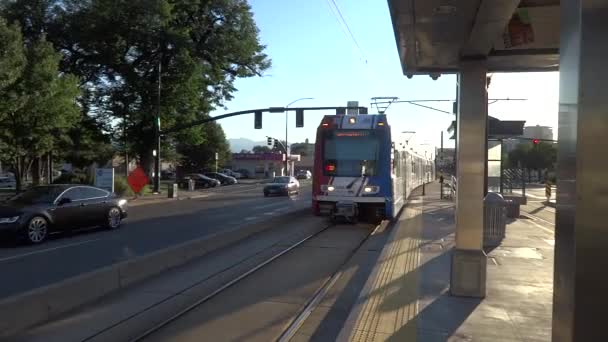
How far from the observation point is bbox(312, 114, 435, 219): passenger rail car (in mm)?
15516

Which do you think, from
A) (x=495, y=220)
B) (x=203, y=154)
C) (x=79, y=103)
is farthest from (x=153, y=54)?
(x=203, y=154)

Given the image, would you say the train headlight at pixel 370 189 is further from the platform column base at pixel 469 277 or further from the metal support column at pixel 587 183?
the metal support column at pixel 587 183

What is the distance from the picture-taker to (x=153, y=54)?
125ft

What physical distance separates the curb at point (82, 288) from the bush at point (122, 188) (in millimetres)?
21684

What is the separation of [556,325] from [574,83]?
1.08m

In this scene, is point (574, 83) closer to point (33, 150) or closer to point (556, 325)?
point (556, 325)

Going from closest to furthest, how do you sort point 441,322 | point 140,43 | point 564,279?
point 564,279 < point 441,322 < point 140,43

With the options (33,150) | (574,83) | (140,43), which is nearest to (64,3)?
(140,43)

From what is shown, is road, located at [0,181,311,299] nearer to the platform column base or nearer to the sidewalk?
the sidewalk

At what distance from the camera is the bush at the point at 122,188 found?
1224 inches

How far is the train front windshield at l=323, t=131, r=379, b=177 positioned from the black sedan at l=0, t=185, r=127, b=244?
6501 millimetres

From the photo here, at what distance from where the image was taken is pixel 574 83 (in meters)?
2.30

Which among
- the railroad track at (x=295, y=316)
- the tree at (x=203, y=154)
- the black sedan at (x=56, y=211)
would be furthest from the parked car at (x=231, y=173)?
the railroad track at (x=295, y=316)

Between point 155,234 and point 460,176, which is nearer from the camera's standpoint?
point 460,176
